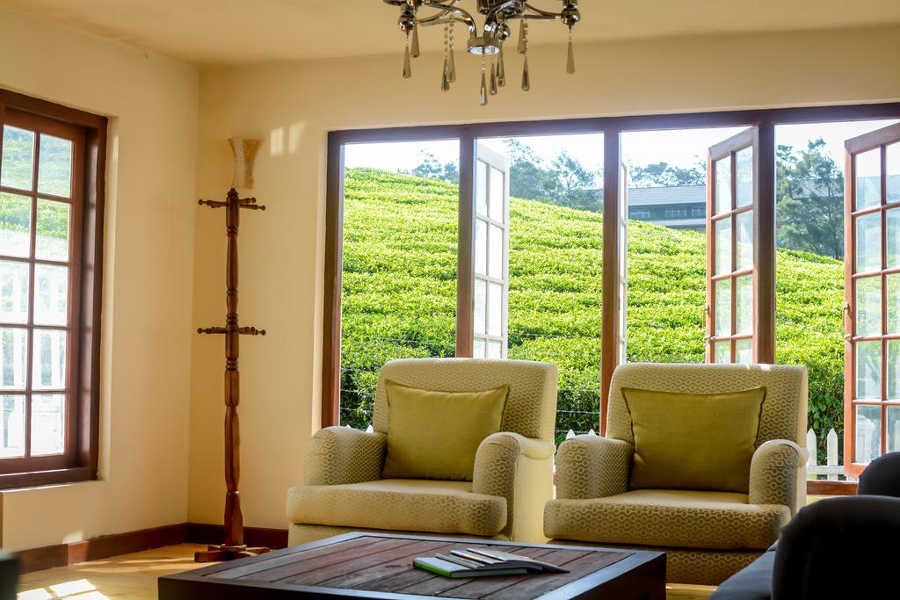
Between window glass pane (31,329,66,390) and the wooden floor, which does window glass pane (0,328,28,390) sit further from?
the wooden floor

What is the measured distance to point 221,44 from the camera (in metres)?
5.54

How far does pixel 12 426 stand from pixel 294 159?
1.96 meters

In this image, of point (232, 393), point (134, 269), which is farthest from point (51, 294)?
point (232, 393)

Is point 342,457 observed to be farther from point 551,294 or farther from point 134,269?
point 134,269

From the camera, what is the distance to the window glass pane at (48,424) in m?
5.07

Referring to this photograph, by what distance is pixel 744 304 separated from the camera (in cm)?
524

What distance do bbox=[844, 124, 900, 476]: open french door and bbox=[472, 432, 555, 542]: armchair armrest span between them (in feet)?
5.49

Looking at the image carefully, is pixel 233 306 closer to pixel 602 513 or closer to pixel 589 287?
pixel 589 287

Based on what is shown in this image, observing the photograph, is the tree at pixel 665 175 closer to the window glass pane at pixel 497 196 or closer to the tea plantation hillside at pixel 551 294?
the tea plantation hillside at pixel 551 294

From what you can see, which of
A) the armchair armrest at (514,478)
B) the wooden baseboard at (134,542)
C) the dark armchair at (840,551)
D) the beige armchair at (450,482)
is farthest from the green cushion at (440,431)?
the dark armchair at (840,551)

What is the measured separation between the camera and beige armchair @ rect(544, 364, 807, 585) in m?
3.60

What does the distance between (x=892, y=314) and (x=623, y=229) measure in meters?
1.32

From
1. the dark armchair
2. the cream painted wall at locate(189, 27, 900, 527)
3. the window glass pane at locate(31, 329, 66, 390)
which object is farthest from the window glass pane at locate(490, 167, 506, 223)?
the dark armchair

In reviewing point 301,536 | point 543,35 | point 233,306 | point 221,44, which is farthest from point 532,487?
point 221,44
